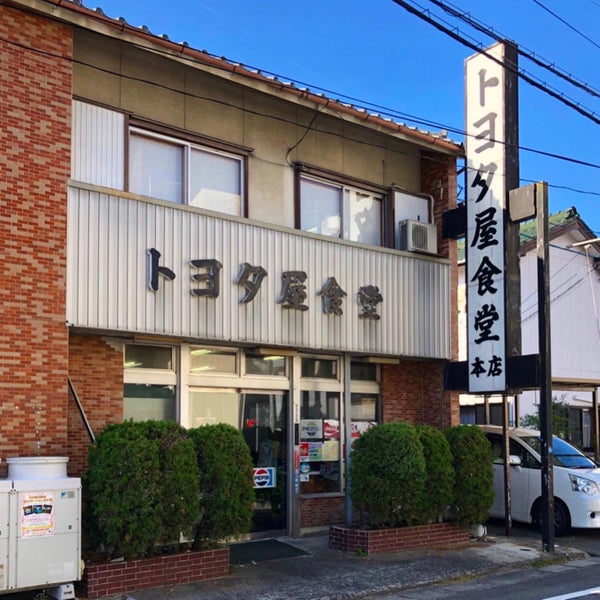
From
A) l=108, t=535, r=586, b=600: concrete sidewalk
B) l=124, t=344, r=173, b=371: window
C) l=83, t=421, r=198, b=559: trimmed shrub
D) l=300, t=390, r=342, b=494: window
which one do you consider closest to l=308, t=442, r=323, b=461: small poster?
l=300, t=390, r=342, b=494: window

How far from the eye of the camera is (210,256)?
1173 cm

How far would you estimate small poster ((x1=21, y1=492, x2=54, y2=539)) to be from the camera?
8.63m

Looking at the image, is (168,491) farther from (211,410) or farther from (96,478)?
(211,410)

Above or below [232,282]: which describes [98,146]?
above

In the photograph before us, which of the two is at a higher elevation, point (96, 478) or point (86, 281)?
point (86, 281)

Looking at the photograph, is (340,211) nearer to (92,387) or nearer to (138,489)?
(92,387)

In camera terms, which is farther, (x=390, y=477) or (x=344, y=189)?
(x=344, y=189)

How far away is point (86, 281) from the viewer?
1038cm

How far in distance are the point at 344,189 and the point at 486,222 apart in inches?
99.8

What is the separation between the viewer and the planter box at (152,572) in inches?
359

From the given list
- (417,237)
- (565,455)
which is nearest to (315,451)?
(417,237)

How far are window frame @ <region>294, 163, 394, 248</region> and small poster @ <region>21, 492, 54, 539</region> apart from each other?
252 inches

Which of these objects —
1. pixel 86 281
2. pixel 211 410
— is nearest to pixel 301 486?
pixel 211 410

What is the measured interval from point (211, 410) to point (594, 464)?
7.27 meters
